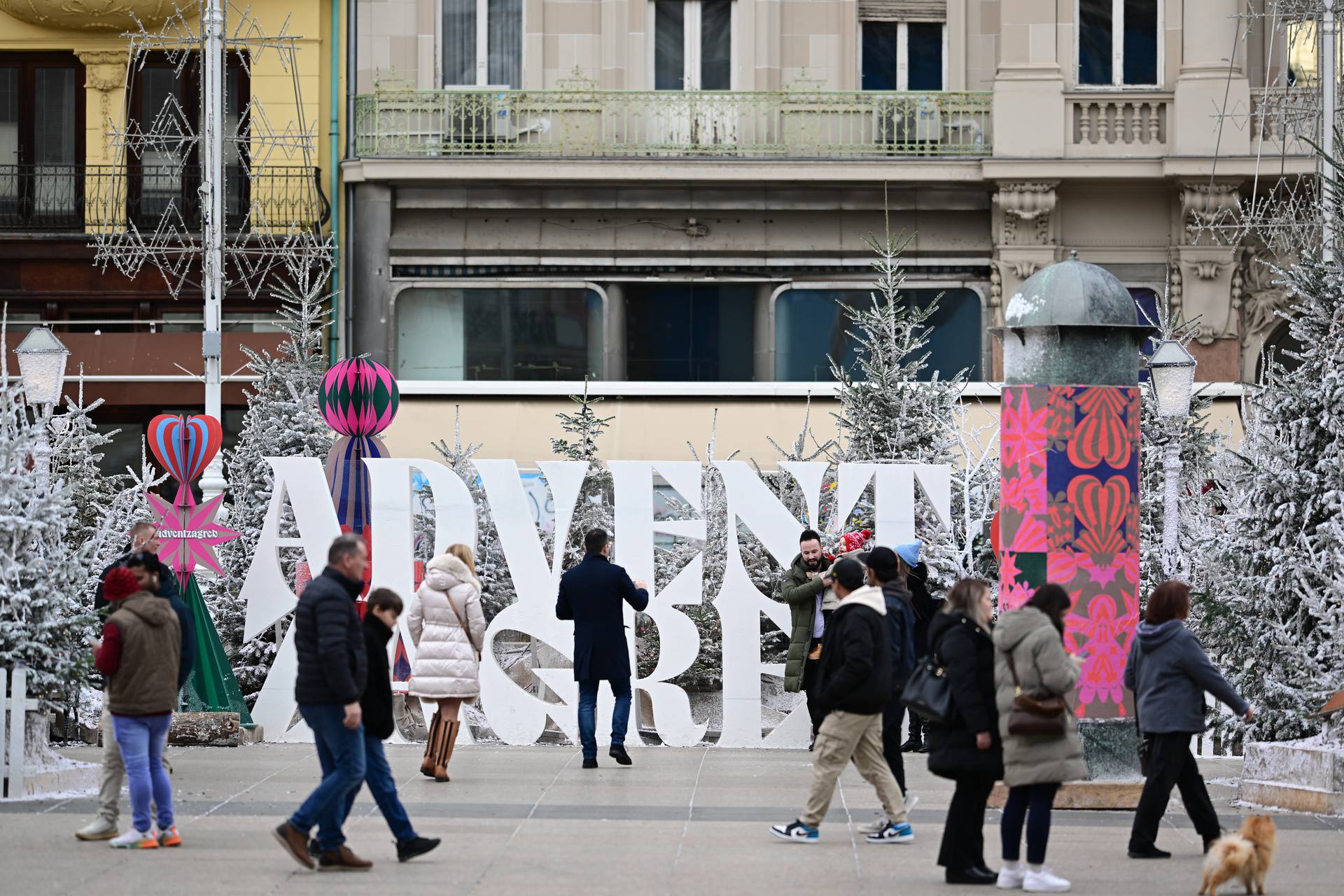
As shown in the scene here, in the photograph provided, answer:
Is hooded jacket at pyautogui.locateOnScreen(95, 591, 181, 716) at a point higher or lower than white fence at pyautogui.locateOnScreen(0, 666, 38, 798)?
higher

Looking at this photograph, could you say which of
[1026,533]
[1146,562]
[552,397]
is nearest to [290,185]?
[552,397]

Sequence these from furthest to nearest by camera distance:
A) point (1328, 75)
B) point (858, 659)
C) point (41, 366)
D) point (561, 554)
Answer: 1. point (1328, 75)
2. point (41, 366)
3. point (561, 554)
4. point (858, 659)

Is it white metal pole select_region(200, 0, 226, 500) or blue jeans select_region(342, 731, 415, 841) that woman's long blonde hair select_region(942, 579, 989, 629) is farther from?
white metal pole select_region(200, 0, 226, 500)

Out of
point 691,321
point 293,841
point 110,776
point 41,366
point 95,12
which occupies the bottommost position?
point 293,841

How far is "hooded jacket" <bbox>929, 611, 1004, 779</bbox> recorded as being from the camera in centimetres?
946

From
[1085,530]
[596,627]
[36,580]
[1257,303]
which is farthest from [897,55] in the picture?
[36,580]

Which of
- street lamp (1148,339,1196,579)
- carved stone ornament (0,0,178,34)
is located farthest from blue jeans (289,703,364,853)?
carved stone ornament (0,0,178,34)

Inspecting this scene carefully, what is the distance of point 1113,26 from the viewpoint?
25781 mm

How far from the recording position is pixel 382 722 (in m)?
9.83

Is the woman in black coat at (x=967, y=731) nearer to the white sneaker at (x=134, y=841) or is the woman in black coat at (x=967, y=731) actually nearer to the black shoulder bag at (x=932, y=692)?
the black shoulder bag at (x=932, y=692)

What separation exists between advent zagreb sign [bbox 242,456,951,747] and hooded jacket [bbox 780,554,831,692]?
152cm

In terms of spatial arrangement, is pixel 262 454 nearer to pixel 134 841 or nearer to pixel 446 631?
pixel 446 631

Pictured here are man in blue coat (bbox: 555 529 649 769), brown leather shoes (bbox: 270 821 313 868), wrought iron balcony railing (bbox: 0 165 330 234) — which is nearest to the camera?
brown leather shoes (bbox: 270 821 313 868)

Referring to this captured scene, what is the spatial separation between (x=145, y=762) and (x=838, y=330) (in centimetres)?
1699
